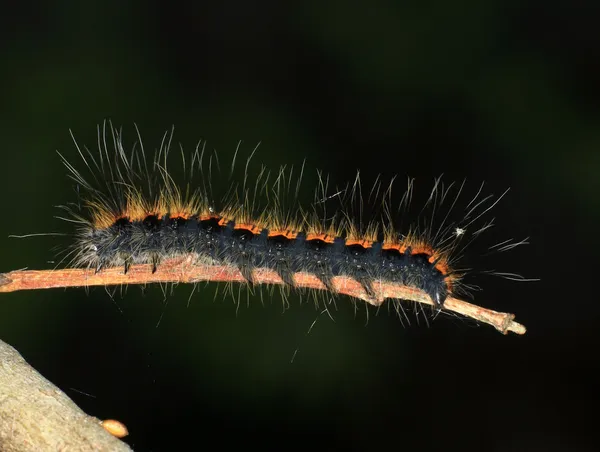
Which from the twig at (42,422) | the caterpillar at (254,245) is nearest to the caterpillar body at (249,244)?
the caterpillar at (254,245)

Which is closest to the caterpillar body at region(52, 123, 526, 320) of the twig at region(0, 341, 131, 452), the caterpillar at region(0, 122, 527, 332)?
the caterpillar at region(0, 122, 527, 332)

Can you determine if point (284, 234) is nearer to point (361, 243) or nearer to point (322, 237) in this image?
point (322, 237)

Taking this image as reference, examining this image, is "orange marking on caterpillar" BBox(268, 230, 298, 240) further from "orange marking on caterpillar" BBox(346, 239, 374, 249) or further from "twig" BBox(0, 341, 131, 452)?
"twig" BBox(0, 341, 131, 452)

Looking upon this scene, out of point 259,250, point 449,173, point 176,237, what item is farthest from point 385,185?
point 176,237

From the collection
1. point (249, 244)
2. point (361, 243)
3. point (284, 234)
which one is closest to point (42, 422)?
point (249, 244)

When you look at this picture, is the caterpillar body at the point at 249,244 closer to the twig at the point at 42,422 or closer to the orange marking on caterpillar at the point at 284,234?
the orange marking on caterpillar at the point at 284,234

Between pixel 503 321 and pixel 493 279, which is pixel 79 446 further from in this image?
pixel 493 279
